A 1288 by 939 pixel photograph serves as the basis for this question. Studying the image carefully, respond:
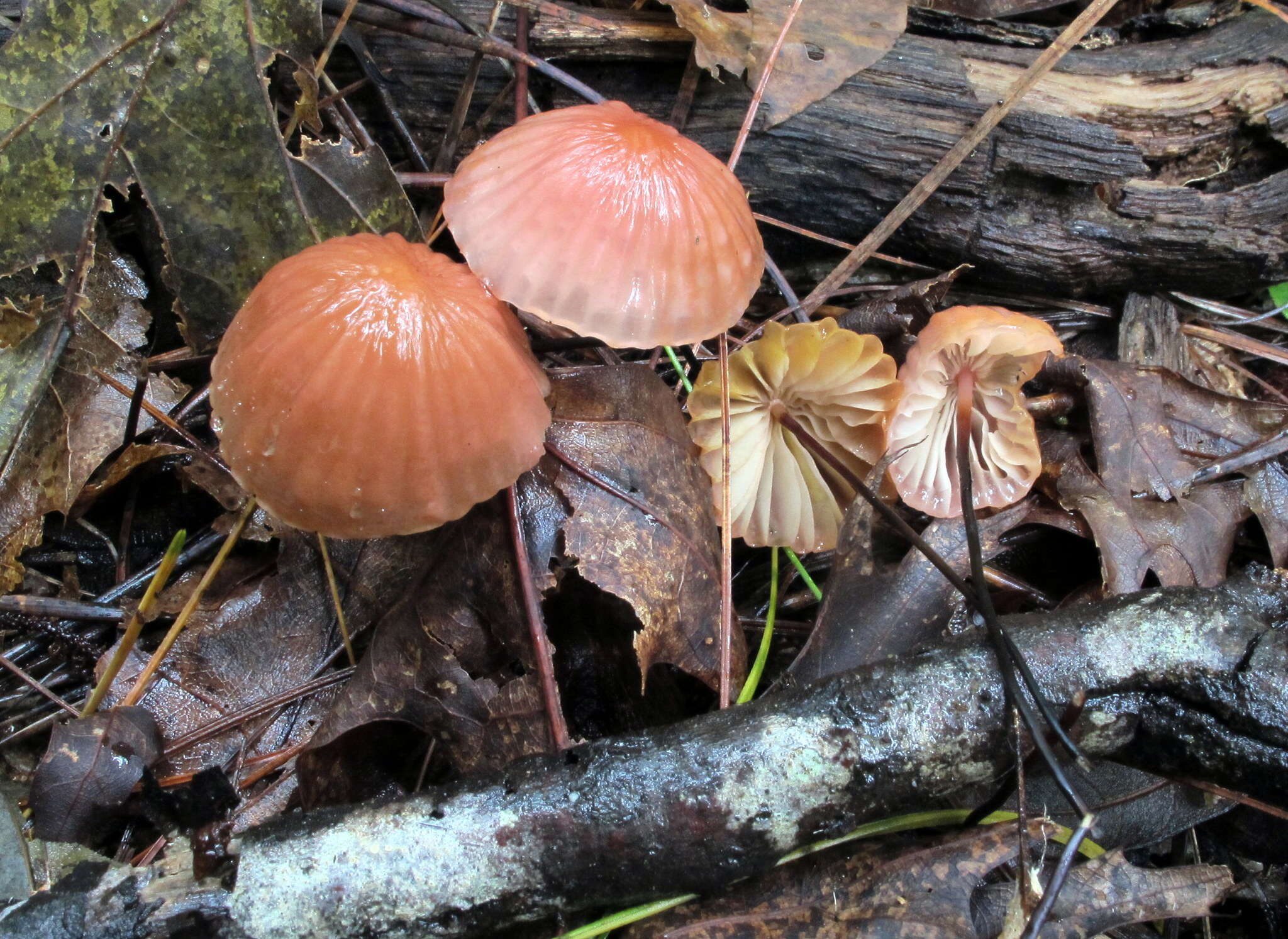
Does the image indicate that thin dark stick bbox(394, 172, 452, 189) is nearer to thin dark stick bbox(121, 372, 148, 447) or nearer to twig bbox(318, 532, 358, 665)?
thin dark stick bbox(121, 372, 148, 447)

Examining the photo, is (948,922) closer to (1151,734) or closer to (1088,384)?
(1151,734)

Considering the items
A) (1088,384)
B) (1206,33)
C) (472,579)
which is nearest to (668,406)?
(472,579)

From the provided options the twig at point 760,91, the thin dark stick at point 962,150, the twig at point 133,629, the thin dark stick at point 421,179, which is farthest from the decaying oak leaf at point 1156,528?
the twig at point 133,629

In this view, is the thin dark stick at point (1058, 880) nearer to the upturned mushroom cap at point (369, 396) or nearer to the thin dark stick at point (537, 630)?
the thin dark stick at point (537, 630)

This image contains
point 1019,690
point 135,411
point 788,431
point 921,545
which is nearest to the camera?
point 1019,690

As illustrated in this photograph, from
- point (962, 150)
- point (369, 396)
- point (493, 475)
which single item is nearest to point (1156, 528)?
point (962, 150)

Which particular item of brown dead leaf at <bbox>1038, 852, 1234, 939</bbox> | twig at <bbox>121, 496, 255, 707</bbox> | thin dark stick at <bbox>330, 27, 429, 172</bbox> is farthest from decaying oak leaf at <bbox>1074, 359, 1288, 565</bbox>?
twig at <bbox>121, 496, 255, 707</bbox>

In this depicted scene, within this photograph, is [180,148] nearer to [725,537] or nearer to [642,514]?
[642,514]
